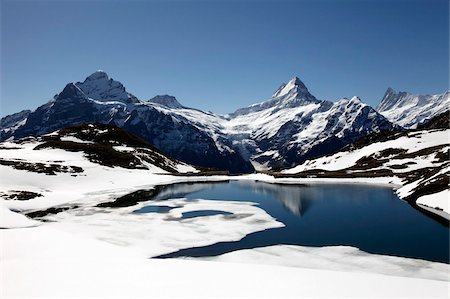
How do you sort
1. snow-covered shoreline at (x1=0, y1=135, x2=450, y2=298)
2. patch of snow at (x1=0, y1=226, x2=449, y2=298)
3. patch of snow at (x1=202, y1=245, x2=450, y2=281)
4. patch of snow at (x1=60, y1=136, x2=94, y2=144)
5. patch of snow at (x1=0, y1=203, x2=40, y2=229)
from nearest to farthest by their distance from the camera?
patch of snow at (x1=0, y1=226, x2=449, y2=298)
snow-covered shoreline at (x1=0, y1=135, x2=450, y2=298)
patch of snow at (x1=202, y1=245, x2=450, y2=281)
patch of snow at (x1=0, y1=203, x2=40, y2=229)
patch of snow at (x1=60, y1=136, x2=94, y2=144)

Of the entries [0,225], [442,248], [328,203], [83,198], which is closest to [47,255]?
[0,225]

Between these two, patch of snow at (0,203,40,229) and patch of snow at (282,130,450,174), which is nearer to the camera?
patch of snow at (0,203,40,229)

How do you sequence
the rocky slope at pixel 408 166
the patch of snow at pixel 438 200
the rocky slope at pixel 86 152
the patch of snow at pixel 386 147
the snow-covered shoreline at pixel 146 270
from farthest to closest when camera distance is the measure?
the patch of snow at pixel 386 147 < the rocky slope at pixel 86 152 < the rocky slope at pixel 408 166 < the patch of snow at pixel 438 200 < the snow-covered shoreline at pixel 146 270

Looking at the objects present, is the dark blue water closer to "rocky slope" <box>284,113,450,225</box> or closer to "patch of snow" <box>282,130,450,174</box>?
"rocky slope" <box>284,113,450,225</box>

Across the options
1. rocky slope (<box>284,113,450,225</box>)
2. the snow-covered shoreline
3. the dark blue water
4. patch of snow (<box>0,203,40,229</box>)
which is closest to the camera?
the snow-covered shoreline

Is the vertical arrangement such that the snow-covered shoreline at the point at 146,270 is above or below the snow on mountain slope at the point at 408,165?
below

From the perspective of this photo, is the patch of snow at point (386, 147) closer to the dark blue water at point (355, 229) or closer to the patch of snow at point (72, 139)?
the dark blue water at point (355, 229)

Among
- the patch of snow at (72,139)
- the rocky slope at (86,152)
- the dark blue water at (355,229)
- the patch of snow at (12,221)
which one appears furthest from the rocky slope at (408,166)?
the patch of snow at (72,139)

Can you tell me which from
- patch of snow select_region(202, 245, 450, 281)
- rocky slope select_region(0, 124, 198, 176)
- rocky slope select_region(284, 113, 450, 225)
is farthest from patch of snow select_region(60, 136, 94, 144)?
patch of snow select_region(202, 245, 450, 281)

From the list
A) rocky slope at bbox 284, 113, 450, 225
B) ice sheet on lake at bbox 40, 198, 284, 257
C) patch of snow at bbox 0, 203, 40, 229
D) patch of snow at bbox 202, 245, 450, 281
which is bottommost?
patch of snow at bbox 202, 245, 450, 281

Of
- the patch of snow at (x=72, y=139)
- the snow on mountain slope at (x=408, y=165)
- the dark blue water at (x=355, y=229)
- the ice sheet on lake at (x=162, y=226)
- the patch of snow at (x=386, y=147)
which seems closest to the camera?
the dark blue water at (x=355, y=229)

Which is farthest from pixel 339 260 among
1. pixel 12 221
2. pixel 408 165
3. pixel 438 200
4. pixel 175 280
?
pixel 408 165

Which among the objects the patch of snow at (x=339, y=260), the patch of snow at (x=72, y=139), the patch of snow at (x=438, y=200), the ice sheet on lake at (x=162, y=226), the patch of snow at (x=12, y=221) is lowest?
the patch of snow at (x=339, y=260)

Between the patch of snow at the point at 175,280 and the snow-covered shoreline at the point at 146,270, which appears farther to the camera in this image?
the snow-covered shoreline at the point at 146,270
